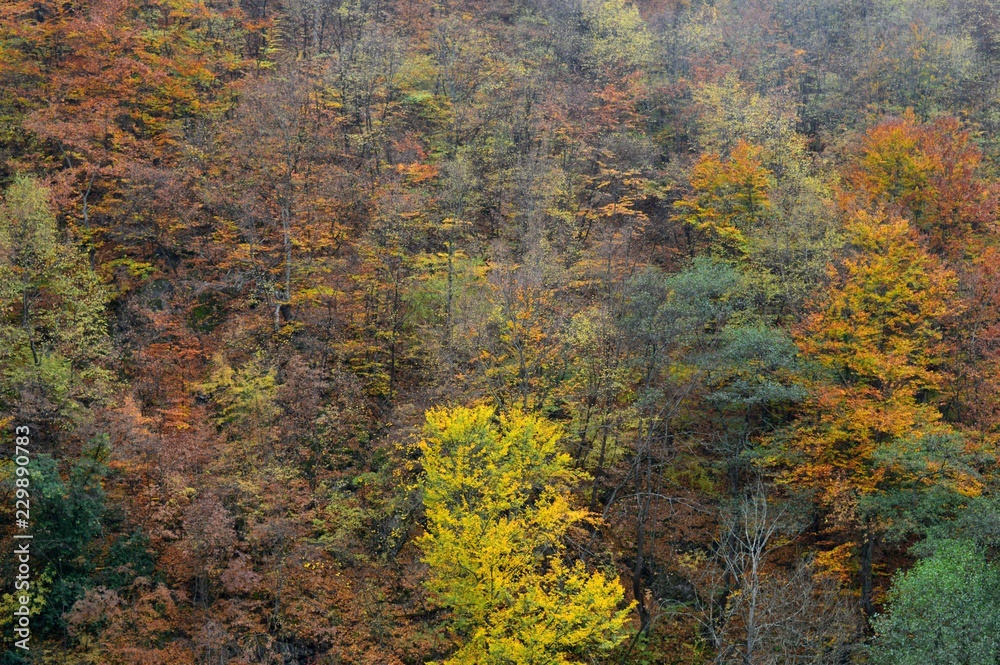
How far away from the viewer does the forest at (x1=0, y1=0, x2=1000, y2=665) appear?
20.3 meters

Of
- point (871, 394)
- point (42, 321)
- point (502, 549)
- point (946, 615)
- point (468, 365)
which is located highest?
point (42, 321)

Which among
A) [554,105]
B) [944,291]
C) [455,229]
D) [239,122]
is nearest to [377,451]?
[455,229]

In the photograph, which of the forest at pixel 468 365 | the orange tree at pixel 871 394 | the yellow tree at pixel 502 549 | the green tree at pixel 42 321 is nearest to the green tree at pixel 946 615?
the forest at pixel 468 365

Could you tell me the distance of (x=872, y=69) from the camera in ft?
144

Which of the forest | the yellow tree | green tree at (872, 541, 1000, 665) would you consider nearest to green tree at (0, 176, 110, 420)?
the forest

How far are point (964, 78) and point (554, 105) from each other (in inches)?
953

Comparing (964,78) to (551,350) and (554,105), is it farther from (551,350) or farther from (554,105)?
(551,350)

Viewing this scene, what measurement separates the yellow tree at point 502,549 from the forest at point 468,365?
13 cm

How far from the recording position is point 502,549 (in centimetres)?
1912

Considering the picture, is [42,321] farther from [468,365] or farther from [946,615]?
[946,615]

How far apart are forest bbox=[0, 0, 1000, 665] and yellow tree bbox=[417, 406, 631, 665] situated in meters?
0.13

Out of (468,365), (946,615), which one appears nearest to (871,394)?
(946,615)

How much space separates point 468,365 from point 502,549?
8.67m

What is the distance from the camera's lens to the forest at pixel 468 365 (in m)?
20.3
